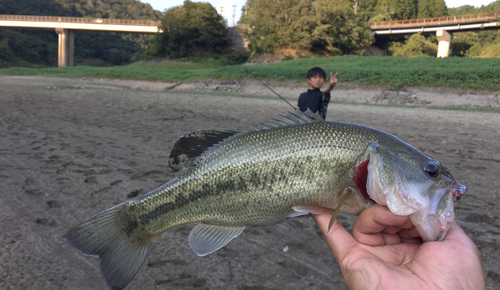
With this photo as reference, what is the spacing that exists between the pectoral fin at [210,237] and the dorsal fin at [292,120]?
0.63m

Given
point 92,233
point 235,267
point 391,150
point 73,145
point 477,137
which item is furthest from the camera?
point 477,137

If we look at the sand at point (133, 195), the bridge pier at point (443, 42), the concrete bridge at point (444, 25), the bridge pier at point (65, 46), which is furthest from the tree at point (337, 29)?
the bridge pier at point (65, 46)

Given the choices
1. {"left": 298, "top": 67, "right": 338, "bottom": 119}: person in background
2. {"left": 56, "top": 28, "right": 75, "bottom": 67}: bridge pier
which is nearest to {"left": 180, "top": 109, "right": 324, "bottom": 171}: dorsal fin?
{"left": 298, "top": 67, "right": 338, "bottom": 119}: person in background

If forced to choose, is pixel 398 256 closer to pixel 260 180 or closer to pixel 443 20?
pixel 260 180

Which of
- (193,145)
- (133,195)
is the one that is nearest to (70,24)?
(133,195)

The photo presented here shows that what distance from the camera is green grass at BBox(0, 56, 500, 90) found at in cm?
1906

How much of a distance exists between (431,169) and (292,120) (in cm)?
77

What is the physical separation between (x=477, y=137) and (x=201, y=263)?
885 cm

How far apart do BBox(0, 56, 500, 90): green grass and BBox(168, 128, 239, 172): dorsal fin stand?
16.8m

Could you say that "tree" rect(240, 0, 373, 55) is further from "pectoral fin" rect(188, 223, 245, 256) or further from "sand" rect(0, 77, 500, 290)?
"pectoral fin" rect(188, 223, 245, 256)

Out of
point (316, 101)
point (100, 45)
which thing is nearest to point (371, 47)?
point (316, 101)

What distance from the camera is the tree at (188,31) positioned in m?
47.0

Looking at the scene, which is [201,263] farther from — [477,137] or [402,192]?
[477,137]

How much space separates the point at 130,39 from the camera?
89.5 m
